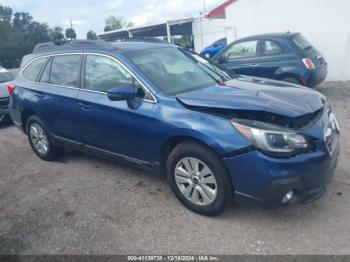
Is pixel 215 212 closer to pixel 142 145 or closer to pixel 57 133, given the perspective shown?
pixel 142 145

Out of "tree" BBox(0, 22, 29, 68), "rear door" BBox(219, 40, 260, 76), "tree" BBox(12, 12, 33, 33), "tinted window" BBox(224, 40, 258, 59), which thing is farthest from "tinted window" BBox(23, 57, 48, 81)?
"tree" BBox(12, 12, 33, 33)

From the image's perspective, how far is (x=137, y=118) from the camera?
13.4 ft

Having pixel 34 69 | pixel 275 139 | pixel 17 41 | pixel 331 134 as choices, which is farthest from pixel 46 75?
pixel 17 41

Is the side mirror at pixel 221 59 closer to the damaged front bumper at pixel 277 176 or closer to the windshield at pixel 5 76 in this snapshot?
the windshield at pixel 5 76

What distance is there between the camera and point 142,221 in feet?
12.7

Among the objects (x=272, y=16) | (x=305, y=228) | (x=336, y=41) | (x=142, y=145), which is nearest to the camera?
(x=305, y=228)

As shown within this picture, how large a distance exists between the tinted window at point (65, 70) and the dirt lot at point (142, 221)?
1.33 meters

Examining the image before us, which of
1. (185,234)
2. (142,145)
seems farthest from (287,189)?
(142,145)

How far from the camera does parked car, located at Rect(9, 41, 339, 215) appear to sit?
10.8 feet

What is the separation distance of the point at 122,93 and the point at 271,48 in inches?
221

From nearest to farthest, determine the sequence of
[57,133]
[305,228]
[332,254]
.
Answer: [332,254], [305,228], [57,133]

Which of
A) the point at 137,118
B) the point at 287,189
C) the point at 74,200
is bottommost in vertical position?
the point at 74,200

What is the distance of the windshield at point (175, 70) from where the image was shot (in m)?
4.19

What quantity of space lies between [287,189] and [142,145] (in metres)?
1.66
